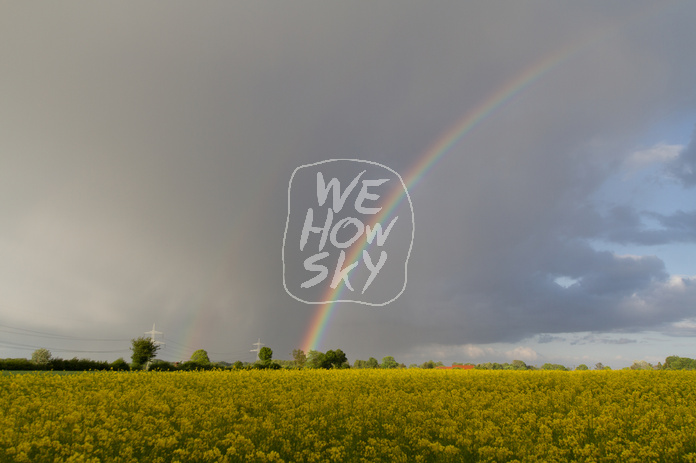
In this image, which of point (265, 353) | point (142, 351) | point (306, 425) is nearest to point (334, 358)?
Answer: point (265, 353)

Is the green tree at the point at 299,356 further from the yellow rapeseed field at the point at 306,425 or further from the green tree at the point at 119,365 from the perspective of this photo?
the yellow rapeseed field at the point at 306,425

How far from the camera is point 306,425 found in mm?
13648

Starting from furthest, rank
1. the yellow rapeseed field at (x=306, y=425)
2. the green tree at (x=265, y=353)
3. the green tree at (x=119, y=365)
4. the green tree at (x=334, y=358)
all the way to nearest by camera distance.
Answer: the green tree at (x=334, y=358) → the green tree at (x=265, y=353) → the green tree at (x=119, y=365) → the yellow rapeseed field at (x=306, y=425)

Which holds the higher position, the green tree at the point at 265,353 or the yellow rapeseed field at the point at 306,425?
the green tree at the point at 265,353

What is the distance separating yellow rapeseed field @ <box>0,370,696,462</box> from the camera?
11.4 m

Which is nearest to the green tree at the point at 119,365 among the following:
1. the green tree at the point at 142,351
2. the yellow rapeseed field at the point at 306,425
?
the green tree at the point at 142,351

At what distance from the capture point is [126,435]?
1175 cm

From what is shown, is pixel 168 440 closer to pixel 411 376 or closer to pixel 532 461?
pixel 532 461

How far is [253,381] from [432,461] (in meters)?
12.9

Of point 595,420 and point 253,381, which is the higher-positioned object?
point 253,381

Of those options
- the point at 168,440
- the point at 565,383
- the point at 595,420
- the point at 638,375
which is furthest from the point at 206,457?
the point at 638,375

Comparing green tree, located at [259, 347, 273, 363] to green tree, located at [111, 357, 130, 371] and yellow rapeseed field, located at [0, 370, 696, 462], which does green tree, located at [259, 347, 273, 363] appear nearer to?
green tree, located at [111, 357, 130, 371]

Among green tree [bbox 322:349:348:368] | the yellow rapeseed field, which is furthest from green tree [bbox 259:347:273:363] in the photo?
the yellow rapeseed field

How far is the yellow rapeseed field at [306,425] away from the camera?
11430mm
